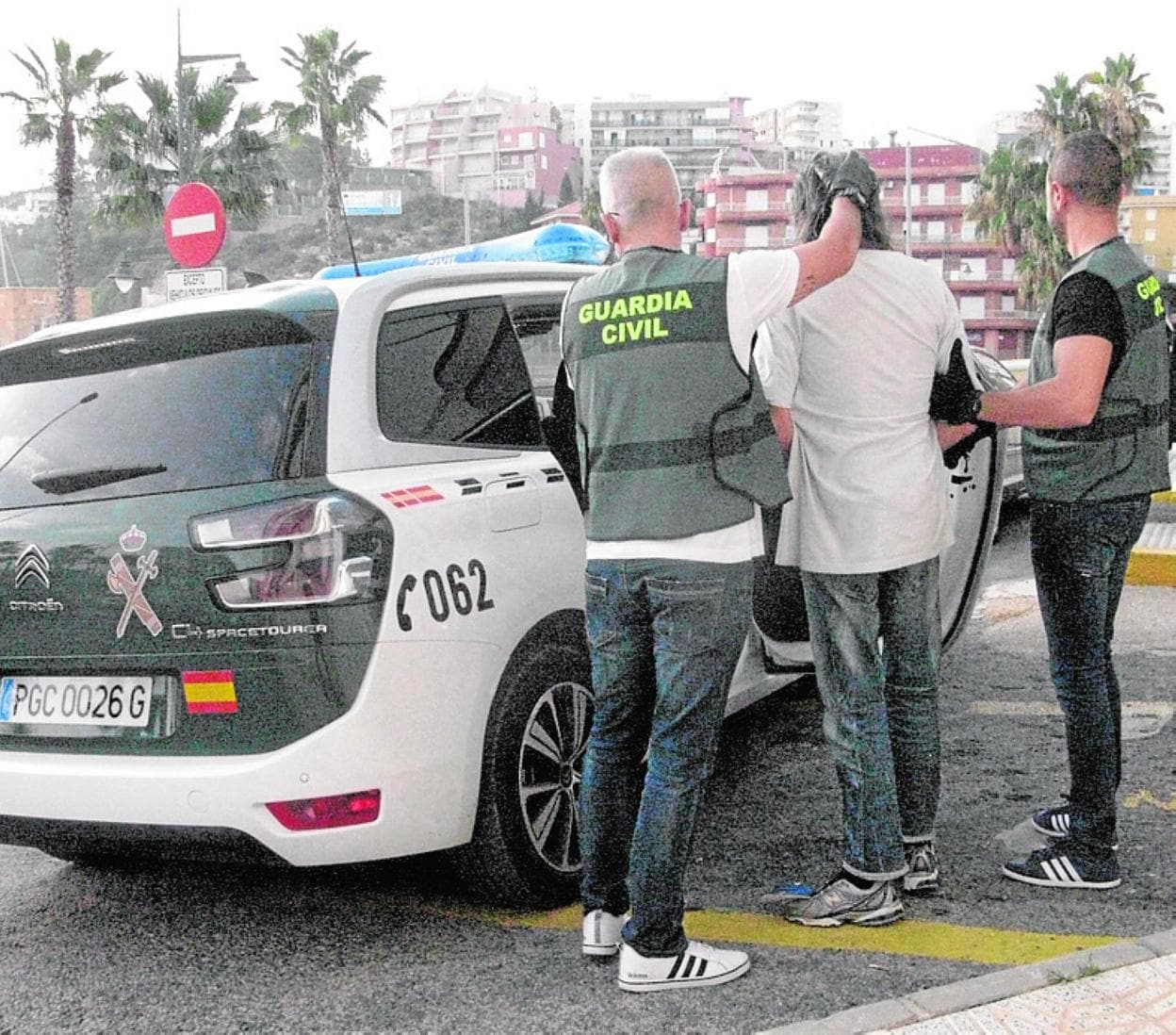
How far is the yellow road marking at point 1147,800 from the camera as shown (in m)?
4.46

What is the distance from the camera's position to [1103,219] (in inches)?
146

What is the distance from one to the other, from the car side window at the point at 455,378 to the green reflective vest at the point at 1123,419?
4.48ft

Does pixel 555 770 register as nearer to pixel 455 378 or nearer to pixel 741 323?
pixel 455 378

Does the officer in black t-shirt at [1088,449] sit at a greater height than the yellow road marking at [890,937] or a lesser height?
greater

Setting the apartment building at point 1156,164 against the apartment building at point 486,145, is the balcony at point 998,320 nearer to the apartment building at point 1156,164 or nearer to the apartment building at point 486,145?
the apartment building at point 1156,164

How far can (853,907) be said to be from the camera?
360 centimetres

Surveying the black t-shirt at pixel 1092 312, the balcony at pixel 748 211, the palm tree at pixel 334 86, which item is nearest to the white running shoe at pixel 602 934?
the black t-shirt at pixel 1092 312

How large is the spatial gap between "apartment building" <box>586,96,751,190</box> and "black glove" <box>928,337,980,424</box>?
169148 mm

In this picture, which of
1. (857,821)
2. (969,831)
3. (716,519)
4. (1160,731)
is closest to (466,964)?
(857,821)

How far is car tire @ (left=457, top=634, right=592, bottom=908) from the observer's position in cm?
358

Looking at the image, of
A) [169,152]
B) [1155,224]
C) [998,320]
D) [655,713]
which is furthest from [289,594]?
[1155,224]

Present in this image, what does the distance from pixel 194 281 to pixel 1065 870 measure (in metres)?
7.84

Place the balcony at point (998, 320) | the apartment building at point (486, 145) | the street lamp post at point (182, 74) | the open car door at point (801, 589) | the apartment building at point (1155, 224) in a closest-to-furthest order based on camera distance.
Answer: the open car door at point (801, 589)
the street lamp post at point (182, 74)
the balcony at point (998, 320)
the apartment building at point (1155, 224)
the apartment building at point (486, 145)

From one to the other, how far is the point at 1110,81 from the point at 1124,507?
5360 cm
